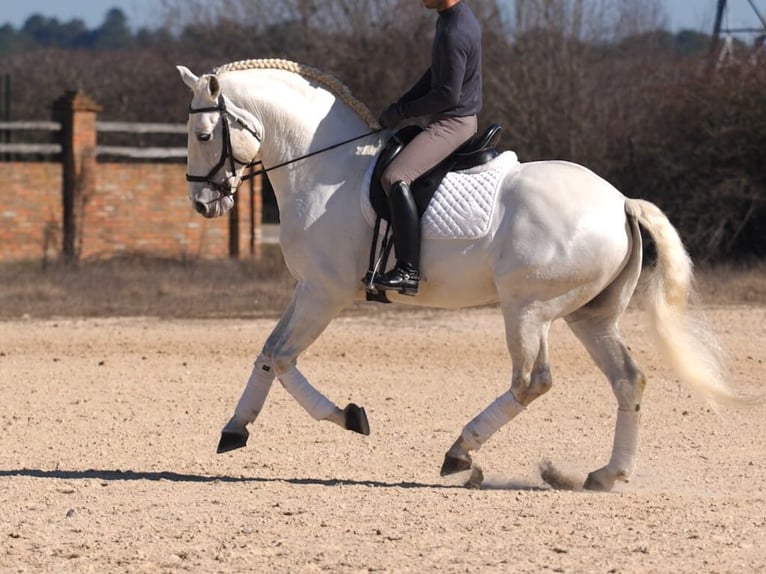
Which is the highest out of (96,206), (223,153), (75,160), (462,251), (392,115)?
(392,115)

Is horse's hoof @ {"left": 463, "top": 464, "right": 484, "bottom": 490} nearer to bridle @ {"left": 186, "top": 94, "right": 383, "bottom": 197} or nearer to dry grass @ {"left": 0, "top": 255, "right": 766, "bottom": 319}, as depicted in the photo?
bridle @ {"left": 186, "top": 94, "right": 383, "bottom": 197}

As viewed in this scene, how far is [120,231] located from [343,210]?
1606 centimetres

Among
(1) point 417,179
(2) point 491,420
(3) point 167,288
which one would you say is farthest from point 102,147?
(2) point 491,420

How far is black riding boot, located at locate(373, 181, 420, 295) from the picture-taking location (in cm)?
771

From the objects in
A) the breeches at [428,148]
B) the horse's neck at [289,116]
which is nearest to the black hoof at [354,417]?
the breeches at [428,148]

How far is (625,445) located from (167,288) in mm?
11933

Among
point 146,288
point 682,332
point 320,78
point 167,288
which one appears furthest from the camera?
point 146,288

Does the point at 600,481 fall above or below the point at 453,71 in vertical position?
below

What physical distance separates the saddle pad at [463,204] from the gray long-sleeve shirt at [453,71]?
0.37m

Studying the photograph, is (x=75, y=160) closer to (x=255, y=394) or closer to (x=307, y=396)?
(x=255, y=394)

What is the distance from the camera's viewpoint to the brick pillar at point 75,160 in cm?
2306

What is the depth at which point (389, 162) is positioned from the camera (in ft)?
26.1

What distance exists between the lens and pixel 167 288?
19.0m

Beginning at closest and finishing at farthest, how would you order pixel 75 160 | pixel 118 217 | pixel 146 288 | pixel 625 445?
pixel 625 445
pixel 146 288
pixel 75 160
pixel 118 217
